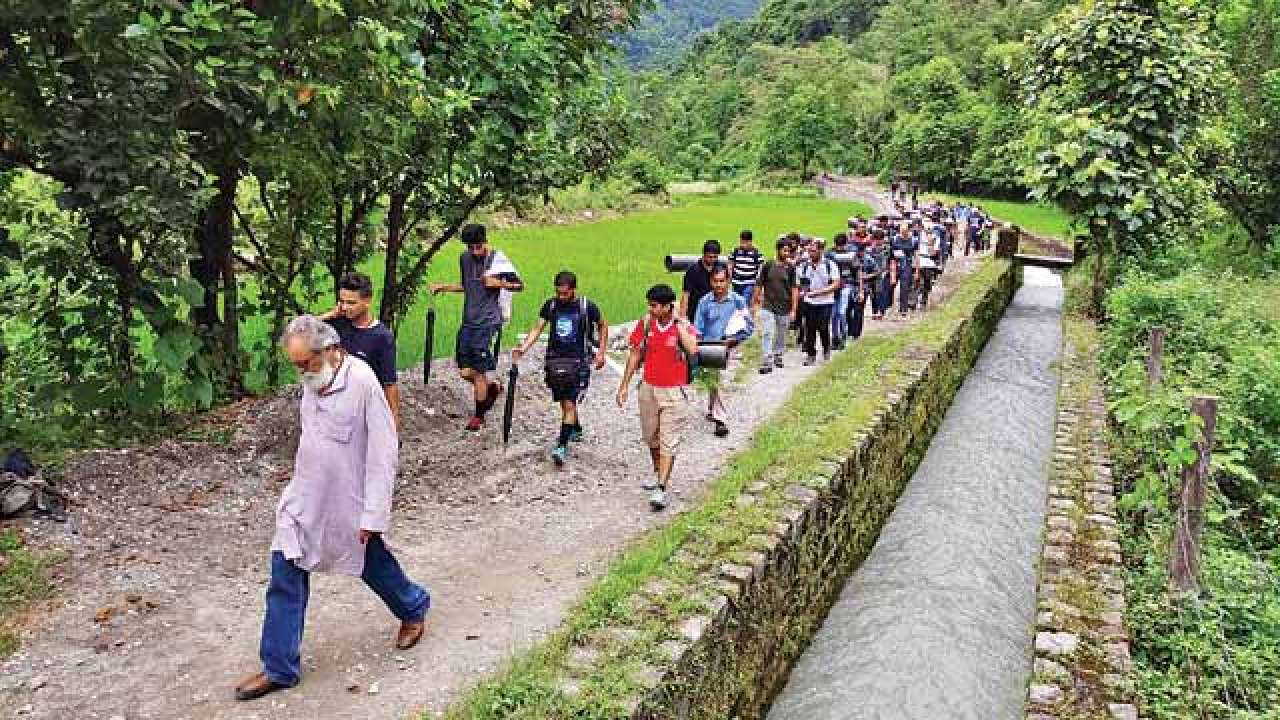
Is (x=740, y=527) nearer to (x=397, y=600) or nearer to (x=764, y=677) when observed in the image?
(x=764, y=677)

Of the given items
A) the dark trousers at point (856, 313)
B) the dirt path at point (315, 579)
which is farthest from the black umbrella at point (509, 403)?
the dark trousers at point (856, 313)

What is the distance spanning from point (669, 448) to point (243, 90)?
12.0 ft

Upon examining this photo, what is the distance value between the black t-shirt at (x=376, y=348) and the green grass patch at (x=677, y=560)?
173cm

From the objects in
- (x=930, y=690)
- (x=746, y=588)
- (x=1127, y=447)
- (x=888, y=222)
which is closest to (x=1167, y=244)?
(x=888, y=222)

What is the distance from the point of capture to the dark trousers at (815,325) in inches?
449

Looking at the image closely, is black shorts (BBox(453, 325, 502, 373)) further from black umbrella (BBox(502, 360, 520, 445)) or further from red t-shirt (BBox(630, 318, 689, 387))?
red t-shirt (BBox(630, 318, 689, 387))

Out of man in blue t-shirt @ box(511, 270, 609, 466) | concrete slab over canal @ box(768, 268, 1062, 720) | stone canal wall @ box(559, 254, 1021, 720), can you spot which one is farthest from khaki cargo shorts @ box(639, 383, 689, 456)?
concrete slab over canal @ box(768, 268, 1062, 720)

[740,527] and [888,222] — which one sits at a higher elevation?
[888,222]

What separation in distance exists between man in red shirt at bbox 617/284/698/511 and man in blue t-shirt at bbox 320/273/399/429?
6.57ft

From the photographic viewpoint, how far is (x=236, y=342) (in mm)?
8547

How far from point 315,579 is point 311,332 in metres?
2.08

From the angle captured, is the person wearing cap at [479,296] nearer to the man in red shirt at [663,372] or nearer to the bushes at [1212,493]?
the man in red shirt at [663,372]

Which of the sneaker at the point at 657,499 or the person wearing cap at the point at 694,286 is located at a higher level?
the person wearing cap at the point at 694,286

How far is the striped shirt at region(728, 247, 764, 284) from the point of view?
1125 cm
